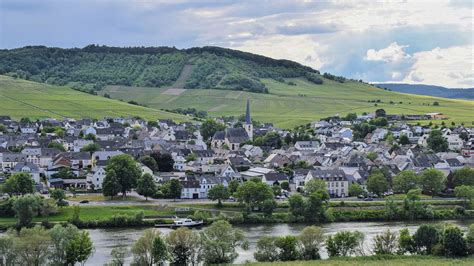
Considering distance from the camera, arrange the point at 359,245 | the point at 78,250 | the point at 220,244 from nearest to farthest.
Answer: the point at 78,250 < the point at 220,244 < the point at 359,245

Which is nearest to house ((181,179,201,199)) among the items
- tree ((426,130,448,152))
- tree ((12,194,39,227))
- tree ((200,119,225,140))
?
tree ((12,194,39,227))

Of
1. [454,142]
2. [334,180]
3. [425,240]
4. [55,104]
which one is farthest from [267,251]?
[55,104]

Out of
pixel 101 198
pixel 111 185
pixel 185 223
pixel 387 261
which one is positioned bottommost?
pixel 185 223

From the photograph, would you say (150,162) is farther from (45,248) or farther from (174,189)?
(45,248)

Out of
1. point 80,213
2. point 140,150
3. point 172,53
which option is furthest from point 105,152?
Result: point 172,53

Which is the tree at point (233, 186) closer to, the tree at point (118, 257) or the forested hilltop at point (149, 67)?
the tree at point (118, 257)

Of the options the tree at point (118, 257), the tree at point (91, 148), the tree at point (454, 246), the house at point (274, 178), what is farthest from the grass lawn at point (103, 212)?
the tree at point (91, 148)

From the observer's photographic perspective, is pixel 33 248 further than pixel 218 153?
No

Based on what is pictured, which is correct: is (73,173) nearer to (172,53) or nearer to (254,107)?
(254,107)
